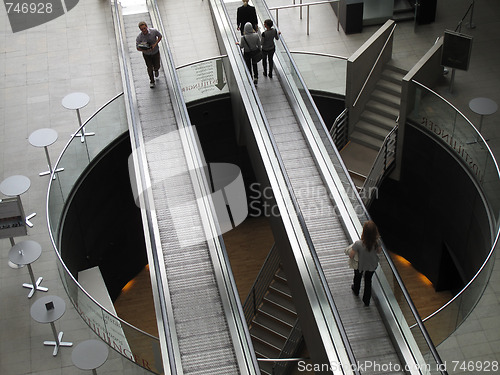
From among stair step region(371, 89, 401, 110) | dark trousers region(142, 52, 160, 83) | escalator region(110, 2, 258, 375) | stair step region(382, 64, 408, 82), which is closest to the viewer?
escalator region(110, 2, 258, 375)

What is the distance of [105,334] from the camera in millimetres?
14609

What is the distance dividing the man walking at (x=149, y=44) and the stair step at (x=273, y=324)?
22.1ft

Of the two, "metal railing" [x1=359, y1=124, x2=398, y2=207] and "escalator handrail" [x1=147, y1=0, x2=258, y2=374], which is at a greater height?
"escalator handrail" [x1=147, y1=0, x2=258, y2=374]

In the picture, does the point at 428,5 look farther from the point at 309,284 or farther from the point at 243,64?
the point at 309,284

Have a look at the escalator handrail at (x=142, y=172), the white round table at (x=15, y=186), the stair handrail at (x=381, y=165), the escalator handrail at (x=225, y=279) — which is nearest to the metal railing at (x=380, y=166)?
the stair handrail at (x=381, y=165)

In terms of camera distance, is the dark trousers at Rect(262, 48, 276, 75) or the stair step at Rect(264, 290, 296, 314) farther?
the stair step at Rect(264, 290, 296, 314)

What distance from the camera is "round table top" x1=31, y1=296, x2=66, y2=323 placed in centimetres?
1417

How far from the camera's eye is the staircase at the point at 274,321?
18.5 metres

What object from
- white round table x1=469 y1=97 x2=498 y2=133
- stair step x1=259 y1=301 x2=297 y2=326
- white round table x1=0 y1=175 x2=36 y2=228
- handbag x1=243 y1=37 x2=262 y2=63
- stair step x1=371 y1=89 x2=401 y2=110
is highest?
handbag x1=243 y1=37 x2=262 y2=63

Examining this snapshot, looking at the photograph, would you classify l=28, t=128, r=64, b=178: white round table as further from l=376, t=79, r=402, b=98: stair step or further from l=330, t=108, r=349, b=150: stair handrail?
l=376, t=79, r=402, b=98: stair step

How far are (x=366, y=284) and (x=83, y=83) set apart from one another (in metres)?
12.6

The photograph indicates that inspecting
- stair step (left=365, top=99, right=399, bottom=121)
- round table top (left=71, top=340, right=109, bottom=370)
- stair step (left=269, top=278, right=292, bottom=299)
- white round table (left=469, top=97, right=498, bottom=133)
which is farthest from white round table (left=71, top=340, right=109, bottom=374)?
stair step (left=365, top=99, right=399, bottom=121)

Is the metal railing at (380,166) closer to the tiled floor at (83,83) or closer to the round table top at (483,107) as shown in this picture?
the tiled floor at (83,83)

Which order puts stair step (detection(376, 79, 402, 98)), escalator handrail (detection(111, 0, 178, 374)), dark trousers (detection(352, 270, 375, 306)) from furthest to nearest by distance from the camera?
stair step (detection(376, 79, 402, 98)) → escalator handrail (detection(111, 0, 178, 374)) → dark trousers (detection(352, 270, 375, 306))
